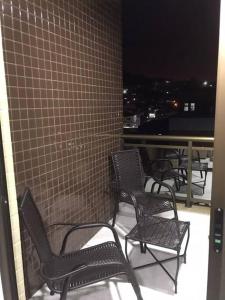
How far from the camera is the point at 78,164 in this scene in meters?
2.46

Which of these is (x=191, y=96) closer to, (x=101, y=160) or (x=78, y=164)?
(x=101, y=160)

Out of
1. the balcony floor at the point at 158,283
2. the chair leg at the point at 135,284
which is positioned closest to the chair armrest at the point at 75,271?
the chair leg at the point at 135,284

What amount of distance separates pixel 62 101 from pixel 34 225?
1.01m

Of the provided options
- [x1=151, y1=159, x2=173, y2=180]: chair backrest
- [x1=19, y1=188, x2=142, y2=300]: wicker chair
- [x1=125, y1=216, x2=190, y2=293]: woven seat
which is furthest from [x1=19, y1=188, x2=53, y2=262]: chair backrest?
[x1=151, y1=159, x2=173, y2=180]: chair backrest

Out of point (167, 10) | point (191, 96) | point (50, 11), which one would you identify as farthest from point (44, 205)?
point (191, 96)

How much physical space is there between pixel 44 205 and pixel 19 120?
2.24 feet

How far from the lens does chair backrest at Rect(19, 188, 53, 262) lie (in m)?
1.56

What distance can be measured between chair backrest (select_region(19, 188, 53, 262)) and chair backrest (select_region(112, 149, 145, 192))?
130cm

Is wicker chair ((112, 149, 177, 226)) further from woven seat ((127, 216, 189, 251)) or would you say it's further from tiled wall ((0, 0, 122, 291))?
woven seat ((127, 216, 189, 251))

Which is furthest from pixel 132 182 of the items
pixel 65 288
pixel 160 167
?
pixel 65 288

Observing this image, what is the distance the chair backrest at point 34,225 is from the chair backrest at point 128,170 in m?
1.30

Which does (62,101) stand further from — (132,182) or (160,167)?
(160,167)

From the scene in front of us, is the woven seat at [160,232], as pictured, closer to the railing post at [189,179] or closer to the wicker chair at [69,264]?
the wicker chair at [69,264]

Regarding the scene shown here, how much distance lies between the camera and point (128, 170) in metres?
3.08
